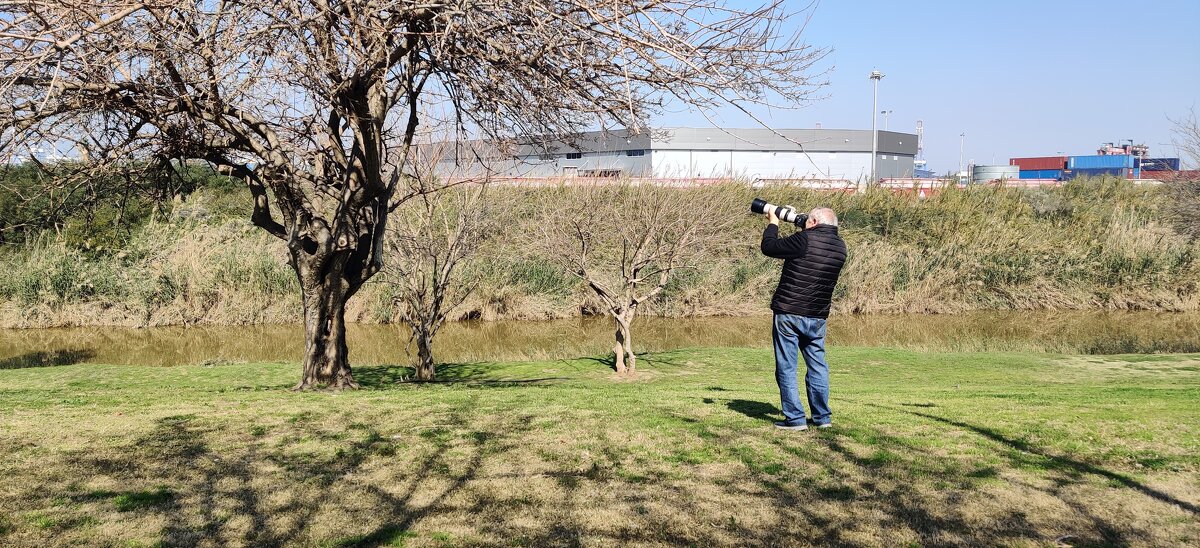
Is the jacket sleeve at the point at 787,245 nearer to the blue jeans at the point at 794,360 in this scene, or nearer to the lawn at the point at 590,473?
the blue jeans at the point at 794,360

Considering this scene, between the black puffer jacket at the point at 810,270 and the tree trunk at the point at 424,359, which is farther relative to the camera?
the tree trunk at the point at 424,359

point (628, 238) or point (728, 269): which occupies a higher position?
point (628, 238)

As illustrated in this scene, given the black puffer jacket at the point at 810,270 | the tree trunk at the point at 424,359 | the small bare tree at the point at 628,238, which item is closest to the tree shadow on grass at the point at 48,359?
the tree trunk at the point at 424,359

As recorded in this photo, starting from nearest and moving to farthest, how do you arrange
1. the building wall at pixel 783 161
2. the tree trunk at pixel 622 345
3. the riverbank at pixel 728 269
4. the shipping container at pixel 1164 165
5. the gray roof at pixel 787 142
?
the tree trunk at pixel 622 345
the riverbank at pixel 728 269
the shipping container at pixel 1164 165
the gray roof at pixel 787 142
the building wall at pixel 783 161

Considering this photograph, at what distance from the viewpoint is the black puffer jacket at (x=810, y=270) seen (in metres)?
6.59

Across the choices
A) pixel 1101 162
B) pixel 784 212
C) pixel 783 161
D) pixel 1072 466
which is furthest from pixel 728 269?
pixel 1101 162

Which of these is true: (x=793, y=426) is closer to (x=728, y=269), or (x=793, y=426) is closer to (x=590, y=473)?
(x=590, y=473)

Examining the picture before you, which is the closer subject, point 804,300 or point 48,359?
point 804,300

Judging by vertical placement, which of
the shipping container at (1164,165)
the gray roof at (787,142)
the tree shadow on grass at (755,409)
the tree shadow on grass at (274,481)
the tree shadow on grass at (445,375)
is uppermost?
the gray roof at (787,142)

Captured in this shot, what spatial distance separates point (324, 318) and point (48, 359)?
13.9m

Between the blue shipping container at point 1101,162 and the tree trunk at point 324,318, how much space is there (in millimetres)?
96179

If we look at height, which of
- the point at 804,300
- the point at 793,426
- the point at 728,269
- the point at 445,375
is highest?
the point at 804,300

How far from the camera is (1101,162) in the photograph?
93.5 m

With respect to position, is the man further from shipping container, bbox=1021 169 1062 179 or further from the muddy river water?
shipping container, bbox=1021 169 1062 179
